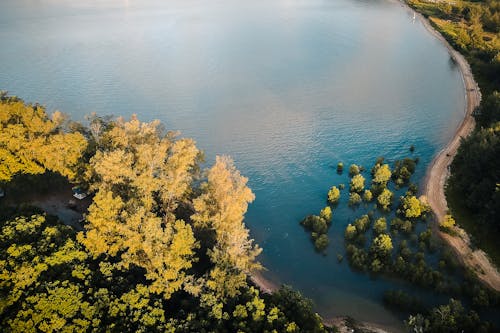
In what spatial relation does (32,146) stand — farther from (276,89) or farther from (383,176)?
(276,89)

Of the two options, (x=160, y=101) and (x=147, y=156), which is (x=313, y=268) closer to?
(x=147, y=156)

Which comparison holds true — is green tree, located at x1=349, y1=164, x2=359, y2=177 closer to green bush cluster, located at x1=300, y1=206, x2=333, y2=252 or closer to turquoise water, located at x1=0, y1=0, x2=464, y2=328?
turquoise water, located at x1=0, y1=0, x2=464, y2=328

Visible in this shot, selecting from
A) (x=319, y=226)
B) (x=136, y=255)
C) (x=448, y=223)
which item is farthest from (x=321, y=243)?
(x=136, y=255)

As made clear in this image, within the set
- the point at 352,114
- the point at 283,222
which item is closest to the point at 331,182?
the point at 283,222

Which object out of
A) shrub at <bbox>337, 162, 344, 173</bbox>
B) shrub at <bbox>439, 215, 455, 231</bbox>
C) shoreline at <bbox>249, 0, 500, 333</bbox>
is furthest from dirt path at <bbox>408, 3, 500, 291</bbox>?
shrub at <bbox>337, 162, 344, 173</bbox>

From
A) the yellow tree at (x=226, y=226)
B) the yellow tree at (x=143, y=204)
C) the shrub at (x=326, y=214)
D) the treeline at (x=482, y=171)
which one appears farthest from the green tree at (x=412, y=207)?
the yellow tree at (x=143, y=204)

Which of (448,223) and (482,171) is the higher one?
(482,171)

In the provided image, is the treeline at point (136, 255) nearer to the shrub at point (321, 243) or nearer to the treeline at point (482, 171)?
the shrub at point (321, 243)
